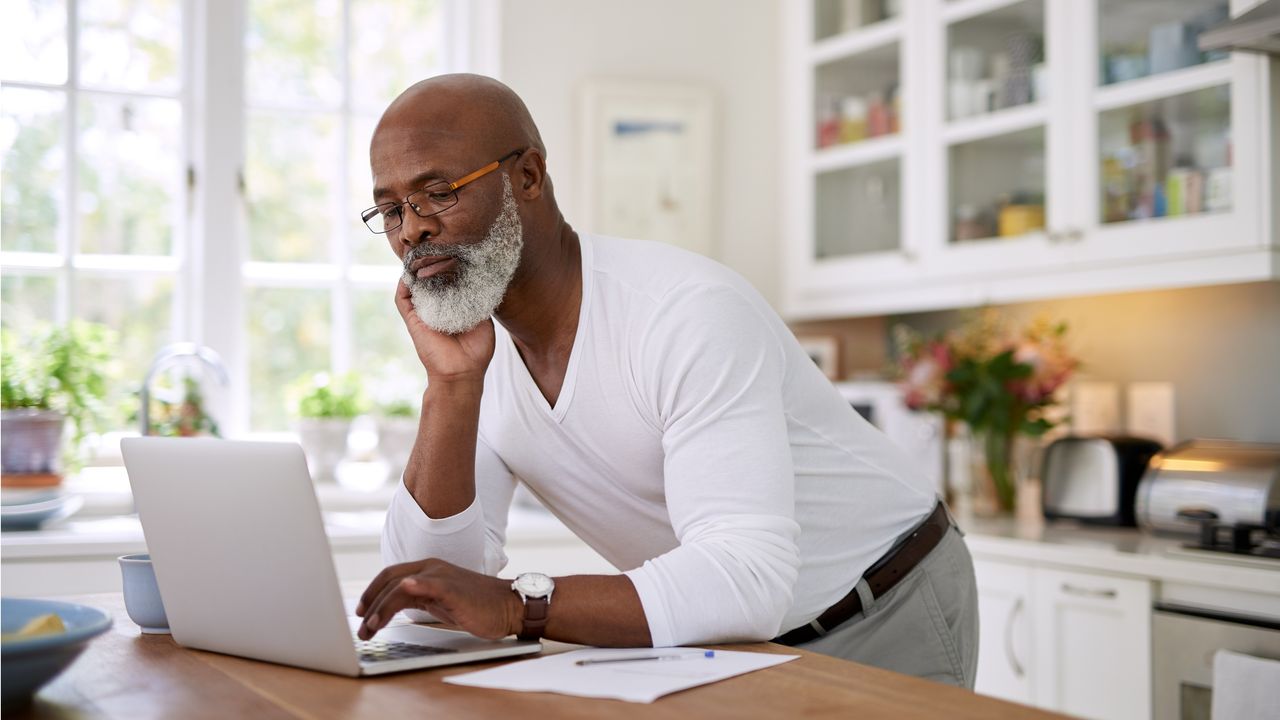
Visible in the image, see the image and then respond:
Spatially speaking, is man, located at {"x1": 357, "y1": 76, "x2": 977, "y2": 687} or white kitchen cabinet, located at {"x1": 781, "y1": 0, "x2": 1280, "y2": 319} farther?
white kitchen cabinet, located at {"x1": 781, "y1": 0, "x2": 1280, "y2": 319}

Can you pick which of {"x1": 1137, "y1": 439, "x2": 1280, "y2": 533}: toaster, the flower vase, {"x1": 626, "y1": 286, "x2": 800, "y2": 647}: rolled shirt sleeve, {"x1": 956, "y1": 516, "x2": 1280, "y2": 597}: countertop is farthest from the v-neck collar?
the flower vase

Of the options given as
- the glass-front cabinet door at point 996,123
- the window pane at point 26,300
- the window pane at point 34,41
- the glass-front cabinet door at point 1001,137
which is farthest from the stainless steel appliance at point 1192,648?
the window pane at point 34,41

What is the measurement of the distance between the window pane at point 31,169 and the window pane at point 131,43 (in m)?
0.14

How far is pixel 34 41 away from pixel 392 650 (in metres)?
2.70

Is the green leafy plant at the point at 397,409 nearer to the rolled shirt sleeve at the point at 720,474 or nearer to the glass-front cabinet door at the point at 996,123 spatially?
the glass-front cabinet door at the point at 996,123

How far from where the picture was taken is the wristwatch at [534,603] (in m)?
1.17

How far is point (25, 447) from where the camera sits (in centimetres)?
276

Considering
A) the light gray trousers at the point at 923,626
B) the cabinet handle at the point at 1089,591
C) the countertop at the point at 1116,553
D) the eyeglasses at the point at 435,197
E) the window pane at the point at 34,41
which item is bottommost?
the cabinet handle at the point at 1089,591

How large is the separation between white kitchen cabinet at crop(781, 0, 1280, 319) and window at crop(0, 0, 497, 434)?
3.57ft

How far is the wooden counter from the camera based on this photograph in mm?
920

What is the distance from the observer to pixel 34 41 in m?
3.18

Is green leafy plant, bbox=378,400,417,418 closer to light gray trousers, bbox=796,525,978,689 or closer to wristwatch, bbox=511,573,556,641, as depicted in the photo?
light gray trousers, bbox=796,525,978,689

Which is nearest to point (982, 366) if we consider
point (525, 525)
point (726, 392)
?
point (525, 525)

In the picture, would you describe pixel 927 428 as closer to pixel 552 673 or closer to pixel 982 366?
pixel 982 366
